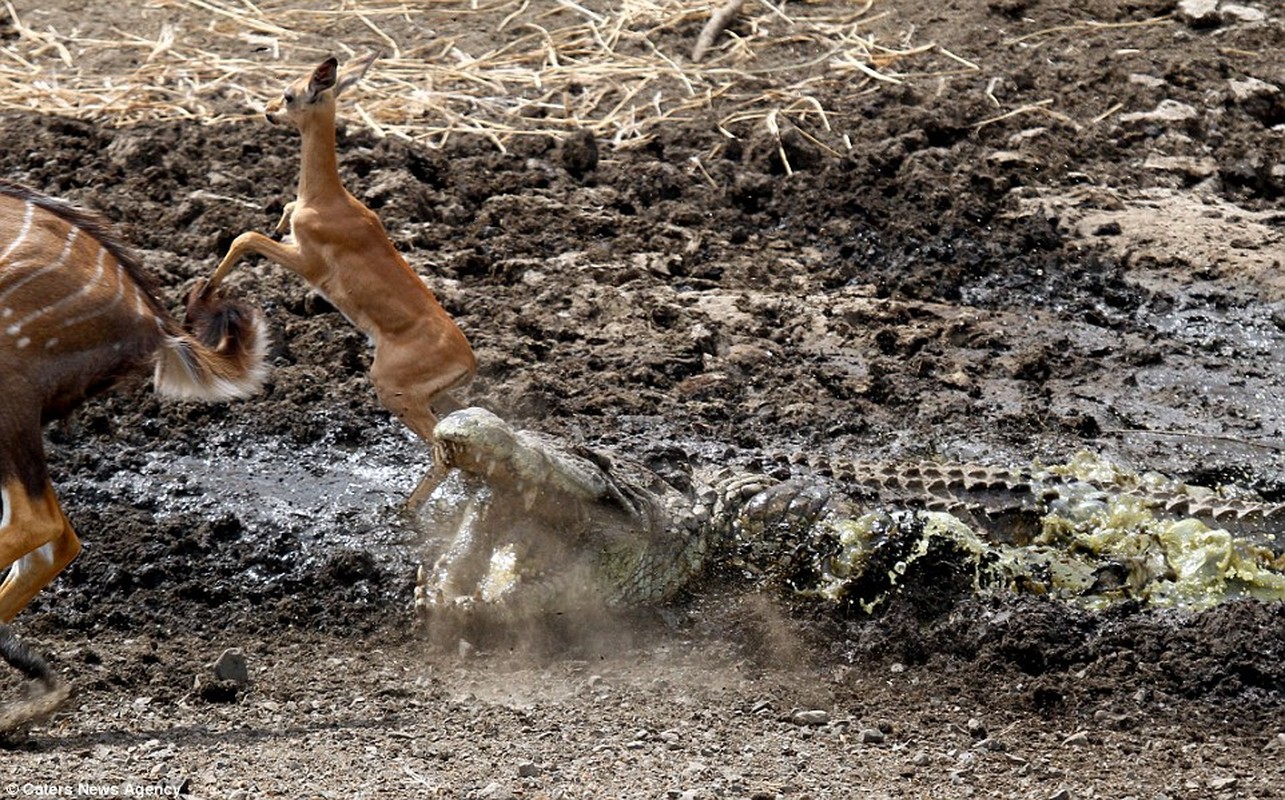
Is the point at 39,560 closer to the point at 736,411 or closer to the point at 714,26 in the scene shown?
the point at 736,411

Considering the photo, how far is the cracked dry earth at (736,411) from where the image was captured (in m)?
5.17

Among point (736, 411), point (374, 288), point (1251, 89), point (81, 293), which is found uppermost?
point (81, 293)

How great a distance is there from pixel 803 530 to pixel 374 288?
181 centimetres

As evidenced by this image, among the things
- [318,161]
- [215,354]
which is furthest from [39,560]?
[318,161]

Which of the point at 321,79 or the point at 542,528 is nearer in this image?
the point at 542,528

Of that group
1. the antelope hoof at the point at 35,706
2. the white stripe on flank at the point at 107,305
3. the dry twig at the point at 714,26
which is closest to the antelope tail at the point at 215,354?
the white stripe on flank at the point at 107,305

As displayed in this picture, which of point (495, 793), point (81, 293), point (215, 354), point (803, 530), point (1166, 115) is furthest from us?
point (1166, 115)

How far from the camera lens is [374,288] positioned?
6.70 meters

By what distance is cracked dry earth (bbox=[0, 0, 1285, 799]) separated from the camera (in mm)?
5172

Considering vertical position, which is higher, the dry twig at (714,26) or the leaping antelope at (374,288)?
the leaping antelope at (374,288)

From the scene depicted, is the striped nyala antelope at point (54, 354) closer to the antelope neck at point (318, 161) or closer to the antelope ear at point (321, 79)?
the antelope neck at point (318, 161)

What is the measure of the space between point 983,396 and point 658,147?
99.1 inches

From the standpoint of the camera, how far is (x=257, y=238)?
22.4 feet

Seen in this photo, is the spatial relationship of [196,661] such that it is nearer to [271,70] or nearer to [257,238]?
[257,238]
